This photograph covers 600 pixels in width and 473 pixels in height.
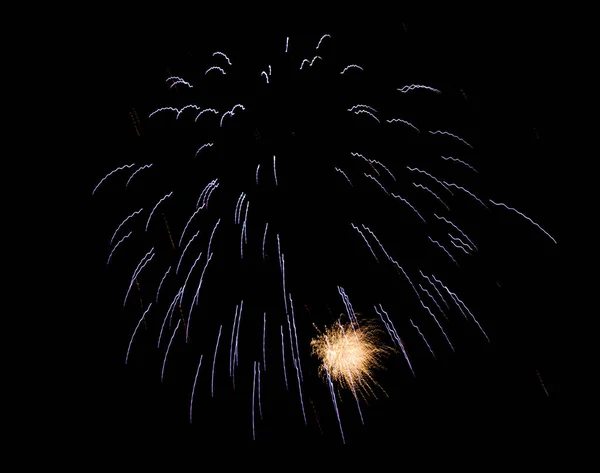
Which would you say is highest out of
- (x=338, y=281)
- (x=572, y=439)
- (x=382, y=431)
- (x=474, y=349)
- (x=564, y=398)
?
(x=338, y=281)

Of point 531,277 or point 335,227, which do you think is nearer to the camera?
point 531,277

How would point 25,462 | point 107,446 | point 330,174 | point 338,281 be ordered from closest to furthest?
point 25,462
point 330,174
point 107,446
point 338,281

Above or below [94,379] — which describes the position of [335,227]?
above

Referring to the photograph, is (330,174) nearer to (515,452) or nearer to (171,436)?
(171,436)

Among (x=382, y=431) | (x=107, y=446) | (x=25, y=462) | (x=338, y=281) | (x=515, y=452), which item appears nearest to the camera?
(x=25, y=462)

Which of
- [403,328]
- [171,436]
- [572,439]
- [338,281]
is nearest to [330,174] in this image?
[338,281]
